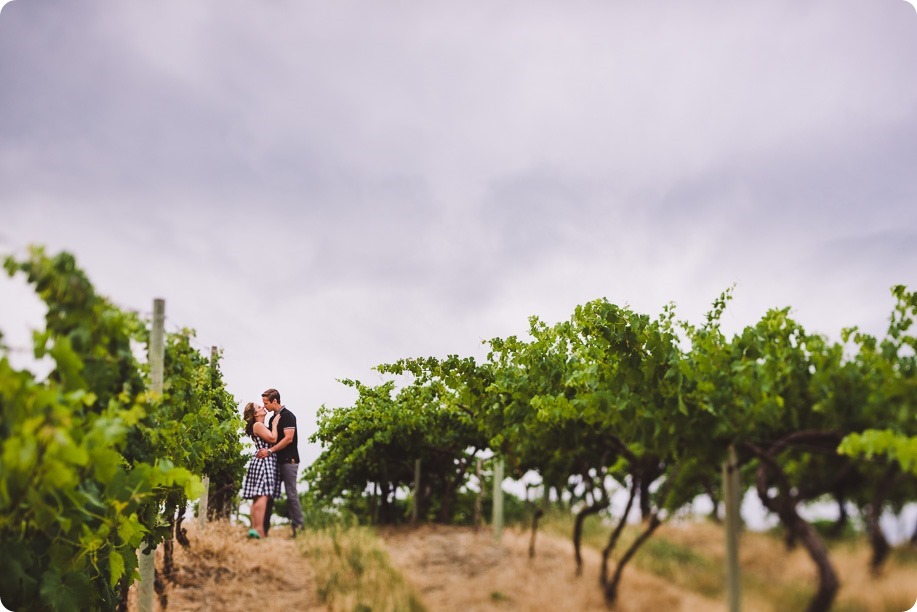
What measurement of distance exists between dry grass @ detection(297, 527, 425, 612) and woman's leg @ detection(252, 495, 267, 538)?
551 millimetres

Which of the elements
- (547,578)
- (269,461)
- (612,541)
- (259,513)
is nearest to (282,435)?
(269,461)

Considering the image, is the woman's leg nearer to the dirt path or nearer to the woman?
the woman

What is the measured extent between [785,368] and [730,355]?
1.24ft

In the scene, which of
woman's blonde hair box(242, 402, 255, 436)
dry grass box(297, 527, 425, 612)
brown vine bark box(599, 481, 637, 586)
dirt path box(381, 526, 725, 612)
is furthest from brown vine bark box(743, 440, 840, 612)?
woman's blonde hair box(242, 402, 255, 436)

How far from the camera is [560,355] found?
545 cm

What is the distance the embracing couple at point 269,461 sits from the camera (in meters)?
7.63

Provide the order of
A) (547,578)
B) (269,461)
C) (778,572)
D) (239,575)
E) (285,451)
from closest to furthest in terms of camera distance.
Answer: (778,572) < (547,578) < (239,575) < (285,451) < (269,461)

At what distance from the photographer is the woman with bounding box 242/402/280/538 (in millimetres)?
7810

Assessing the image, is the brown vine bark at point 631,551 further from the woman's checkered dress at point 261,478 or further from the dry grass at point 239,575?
the woman's checkered dress at point 261,478

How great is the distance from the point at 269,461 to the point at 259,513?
0.67 meters

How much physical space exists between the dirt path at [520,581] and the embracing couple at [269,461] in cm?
283

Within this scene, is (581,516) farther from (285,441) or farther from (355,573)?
(285,441)

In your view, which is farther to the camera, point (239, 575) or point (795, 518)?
point (239, 575)

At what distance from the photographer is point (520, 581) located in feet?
13.4
